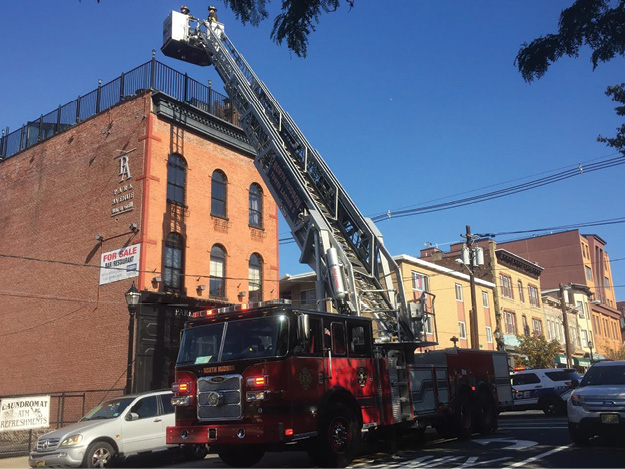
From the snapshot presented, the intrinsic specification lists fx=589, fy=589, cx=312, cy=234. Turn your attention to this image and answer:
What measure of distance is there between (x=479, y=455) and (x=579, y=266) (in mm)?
62305

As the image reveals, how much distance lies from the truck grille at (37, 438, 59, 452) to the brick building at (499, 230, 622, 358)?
201 ft

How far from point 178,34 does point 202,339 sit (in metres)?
15.5

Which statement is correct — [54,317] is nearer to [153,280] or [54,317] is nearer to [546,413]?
[153,280]

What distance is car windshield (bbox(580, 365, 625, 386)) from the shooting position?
11.6m

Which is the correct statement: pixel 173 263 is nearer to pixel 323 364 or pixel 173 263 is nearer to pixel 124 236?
pixel 124 236

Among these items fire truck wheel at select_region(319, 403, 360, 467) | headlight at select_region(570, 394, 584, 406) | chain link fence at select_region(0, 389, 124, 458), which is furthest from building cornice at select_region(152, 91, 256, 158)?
headlight at select_region(570, 394, 584, 406)

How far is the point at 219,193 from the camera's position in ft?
81.5

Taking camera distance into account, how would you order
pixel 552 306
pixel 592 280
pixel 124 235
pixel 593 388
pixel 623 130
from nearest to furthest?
pixel 593 388, pixel 623 130, pixel 124 235, pixel 552 306, pixel 592 280

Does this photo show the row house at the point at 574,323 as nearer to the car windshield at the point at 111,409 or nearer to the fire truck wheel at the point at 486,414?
the fire truck wheel at the point at 486,414

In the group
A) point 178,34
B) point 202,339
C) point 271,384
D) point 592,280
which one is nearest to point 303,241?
point 202,339

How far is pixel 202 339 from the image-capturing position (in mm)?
10477

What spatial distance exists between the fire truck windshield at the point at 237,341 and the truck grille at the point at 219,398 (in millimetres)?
356

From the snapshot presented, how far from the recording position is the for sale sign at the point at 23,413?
50.2 feet

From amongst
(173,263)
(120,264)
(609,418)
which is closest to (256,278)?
(173,263)
